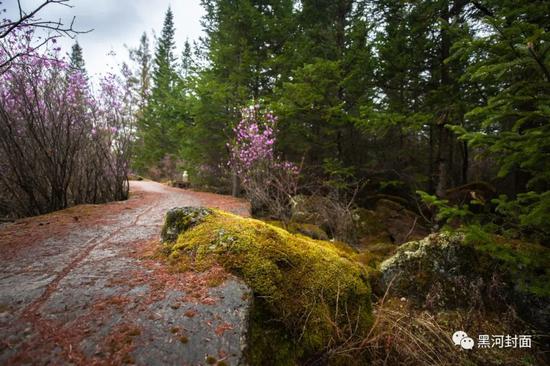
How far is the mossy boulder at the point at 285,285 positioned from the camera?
1829 millimetres

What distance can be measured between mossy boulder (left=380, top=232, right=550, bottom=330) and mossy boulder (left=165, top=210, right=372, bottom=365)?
3.77 feet

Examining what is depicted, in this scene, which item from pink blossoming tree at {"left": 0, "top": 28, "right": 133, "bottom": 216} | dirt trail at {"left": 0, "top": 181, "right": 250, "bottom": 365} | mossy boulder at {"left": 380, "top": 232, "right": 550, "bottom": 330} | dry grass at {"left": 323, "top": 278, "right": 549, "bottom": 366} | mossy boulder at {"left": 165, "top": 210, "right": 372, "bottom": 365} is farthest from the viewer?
pink blossoming tree at {"left": 0, "top": 28, "right": 133, "bottom": 216}

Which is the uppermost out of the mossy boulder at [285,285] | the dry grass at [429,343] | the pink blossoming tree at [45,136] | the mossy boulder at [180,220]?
the pink blossoming tree at [45,136]

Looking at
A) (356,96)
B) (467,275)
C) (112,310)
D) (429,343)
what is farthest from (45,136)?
(356,96)

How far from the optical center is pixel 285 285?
80.8 inches

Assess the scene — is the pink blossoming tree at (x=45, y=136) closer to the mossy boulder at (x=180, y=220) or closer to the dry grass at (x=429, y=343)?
the mossy boulder at (x=180, y=220)

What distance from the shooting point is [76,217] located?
13.6 ft

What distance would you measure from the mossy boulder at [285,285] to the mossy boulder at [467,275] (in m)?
1.15

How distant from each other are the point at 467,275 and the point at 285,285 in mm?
2693

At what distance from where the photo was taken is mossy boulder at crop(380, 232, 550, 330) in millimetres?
2973

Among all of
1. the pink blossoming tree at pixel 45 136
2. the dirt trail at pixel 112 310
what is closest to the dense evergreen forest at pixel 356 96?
the pink blossoming tree at pixel 45 136

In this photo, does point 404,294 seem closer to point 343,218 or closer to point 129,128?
point 343,218

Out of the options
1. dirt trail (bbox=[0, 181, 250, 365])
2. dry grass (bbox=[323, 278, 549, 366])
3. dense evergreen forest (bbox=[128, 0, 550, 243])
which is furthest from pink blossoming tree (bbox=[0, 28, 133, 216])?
dry grass (bbox=[323, 278, 549, 366])

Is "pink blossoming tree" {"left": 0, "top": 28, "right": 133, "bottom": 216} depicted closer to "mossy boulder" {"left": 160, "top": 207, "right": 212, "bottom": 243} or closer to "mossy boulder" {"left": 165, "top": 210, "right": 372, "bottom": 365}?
"mossy boulder" {"left": 160, "top": 207, "right": 212, "bottom": 243}
